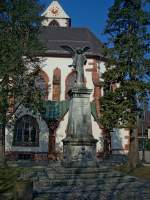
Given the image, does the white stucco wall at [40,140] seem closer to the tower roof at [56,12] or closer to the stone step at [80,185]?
the stone step at [80,185]

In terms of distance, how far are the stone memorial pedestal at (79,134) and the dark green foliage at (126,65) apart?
15.0 ft

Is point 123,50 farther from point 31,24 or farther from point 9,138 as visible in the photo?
point 9,138

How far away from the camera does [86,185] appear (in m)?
14.1

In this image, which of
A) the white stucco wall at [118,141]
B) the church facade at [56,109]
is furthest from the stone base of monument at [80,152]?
the white stucco wall at [118,141]

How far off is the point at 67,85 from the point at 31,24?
40.0 ft

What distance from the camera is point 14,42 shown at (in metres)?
22.4

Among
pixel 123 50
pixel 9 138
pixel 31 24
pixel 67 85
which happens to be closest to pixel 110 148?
pixel 67 85

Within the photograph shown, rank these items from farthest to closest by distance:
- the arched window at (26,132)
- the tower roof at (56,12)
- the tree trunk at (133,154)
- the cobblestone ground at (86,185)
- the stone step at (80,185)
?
1. the tower roof at (56,12)
2. the arched window at (26,132)
3. the tree trunk at (133,154)
4. the stone step at (80,185)
5. the cobblestone ground at (86,185)

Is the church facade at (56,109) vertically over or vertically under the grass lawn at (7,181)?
over

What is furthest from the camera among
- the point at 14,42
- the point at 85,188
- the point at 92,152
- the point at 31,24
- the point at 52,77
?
the point at 52,77

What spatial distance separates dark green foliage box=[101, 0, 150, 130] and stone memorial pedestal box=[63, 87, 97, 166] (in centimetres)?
457

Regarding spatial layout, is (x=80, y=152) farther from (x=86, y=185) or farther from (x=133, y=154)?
(x=133, y=154)

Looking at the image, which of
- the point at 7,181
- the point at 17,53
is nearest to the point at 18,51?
the point at 17,53

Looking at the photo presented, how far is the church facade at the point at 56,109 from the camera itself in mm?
32000
